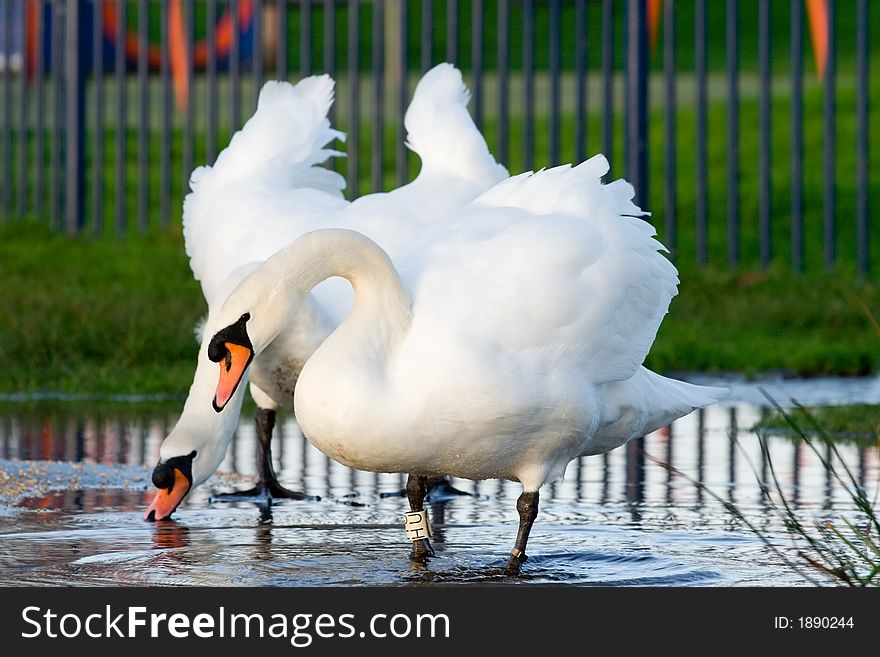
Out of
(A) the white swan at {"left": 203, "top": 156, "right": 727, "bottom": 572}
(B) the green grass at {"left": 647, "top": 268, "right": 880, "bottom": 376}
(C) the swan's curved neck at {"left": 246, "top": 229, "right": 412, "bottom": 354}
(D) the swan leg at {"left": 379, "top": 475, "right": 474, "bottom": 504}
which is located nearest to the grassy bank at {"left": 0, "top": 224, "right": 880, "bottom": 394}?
(B) the green grass at {"left": 647, "top": 268, "right": 880, "bottom": 376}

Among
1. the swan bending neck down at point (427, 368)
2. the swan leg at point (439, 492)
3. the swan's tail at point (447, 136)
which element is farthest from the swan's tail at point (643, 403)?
the swan's tail at point (447, 136)

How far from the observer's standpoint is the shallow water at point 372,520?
5.42 meters

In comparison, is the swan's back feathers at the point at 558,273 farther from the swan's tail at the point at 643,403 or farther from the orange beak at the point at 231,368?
the orange beak at the point at 231,368

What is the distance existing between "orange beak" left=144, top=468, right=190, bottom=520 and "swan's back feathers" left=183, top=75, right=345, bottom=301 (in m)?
1.15

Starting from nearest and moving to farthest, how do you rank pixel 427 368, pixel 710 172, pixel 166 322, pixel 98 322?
pixel 427 368 → pixel 98 322 → pixel 166 322 → pixel 710 172

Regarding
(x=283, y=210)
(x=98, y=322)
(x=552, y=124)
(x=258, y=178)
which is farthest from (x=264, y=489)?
(x=552, y=124)

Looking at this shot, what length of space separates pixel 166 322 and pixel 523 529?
18.2ft

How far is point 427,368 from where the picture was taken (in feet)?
17.0

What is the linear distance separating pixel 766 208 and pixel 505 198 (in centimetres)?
690

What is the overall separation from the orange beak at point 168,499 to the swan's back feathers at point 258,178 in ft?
3.76

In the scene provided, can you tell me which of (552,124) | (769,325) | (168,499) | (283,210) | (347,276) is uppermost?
(552,124)

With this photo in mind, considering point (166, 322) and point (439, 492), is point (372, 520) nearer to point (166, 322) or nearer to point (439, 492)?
point (439, 492)

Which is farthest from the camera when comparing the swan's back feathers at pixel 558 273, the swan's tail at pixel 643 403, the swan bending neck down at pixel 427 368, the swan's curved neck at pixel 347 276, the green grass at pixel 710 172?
the green grass at pixel 710 172
